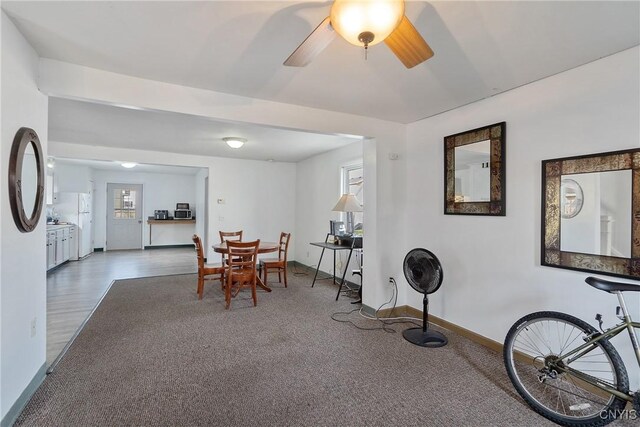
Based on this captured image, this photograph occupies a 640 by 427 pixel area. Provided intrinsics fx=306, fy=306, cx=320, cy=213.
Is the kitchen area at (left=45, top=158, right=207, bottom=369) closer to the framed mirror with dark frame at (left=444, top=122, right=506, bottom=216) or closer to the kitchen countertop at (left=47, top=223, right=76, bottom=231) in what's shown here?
the kitchen countertop at (left=47, top=223, right=76, bottom=231)

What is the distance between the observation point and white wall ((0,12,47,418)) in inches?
66.1

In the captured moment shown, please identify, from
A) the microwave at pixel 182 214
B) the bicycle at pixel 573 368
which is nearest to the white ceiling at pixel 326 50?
the bicycle at pixel 573 368

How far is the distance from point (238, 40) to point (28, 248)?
6.23 feet

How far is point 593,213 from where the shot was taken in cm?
212

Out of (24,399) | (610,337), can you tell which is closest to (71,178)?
(24,399)

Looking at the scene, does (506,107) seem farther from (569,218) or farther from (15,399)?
(15,399)

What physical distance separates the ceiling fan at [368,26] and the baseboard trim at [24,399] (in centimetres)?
258

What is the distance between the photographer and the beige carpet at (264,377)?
1.86 m

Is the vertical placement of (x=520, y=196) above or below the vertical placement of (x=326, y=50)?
below

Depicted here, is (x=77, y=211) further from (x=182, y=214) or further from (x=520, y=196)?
(x=520, y=196)

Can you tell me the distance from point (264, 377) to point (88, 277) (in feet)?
15.9

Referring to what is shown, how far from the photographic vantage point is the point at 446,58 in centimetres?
212

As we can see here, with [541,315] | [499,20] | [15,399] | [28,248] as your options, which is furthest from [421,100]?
[15,399]

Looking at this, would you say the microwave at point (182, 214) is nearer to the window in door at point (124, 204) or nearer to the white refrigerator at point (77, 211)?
the window in door at point (124, 204)
